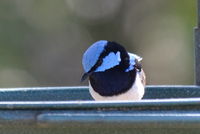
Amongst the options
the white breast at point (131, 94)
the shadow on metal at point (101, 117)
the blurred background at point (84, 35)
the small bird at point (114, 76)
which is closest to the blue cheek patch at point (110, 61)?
the small bird at point (114, 76)

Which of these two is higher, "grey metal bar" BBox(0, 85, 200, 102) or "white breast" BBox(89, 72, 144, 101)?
"grey metal bar" BBox(0, 85, 200, 102)

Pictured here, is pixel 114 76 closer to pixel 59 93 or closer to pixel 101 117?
pixel 59 93

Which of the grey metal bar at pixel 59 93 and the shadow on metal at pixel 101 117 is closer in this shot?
the shadow on metal at pixel 101 117

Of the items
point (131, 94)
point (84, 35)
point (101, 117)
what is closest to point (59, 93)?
point (131, 94)

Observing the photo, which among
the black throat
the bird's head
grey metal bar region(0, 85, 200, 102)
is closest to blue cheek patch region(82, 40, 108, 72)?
the bird's head

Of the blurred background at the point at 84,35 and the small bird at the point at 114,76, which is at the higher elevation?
the small bird at the point at 114,76

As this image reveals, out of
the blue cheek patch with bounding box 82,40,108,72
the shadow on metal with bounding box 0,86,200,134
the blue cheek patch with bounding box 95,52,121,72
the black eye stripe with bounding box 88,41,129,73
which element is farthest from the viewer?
the blue cheek patch with bounding box 95,52,121,72

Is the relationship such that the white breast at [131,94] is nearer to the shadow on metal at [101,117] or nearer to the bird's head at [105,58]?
the bird's head at [105,58]

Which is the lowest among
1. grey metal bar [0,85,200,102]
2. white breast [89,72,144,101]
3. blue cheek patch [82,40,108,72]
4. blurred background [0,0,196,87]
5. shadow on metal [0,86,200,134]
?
blurred background [0,0,196,87]

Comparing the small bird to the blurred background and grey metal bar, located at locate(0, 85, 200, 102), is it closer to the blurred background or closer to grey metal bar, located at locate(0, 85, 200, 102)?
grey metal bar, located at locate(0, 85, 200, 102)
